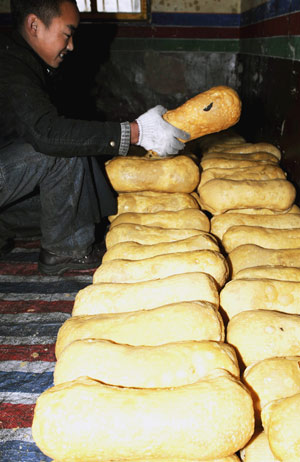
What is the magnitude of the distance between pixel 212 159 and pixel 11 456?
8.62 feet

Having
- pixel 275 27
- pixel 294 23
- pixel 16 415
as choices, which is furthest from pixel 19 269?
pixel 275 27

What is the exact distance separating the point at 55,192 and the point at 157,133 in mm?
907

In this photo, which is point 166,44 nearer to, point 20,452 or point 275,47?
point 275,47

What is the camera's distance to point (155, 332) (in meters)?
1.60

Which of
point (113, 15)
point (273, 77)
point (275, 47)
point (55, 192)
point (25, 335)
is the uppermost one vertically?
point (113, 15)

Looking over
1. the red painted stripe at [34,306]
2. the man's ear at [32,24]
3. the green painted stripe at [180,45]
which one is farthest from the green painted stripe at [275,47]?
the red painted stripe at [34,306]

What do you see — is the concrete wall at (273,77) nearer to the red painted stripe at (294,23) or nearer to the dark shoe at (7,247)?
the red painted stripe at (294,23)

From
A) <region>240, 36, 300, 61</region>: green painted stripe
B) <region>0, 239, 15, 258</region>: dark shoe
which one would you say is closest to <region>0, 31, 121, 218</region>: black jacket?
<region>0, 239, 15, 258</region>: dark shoe

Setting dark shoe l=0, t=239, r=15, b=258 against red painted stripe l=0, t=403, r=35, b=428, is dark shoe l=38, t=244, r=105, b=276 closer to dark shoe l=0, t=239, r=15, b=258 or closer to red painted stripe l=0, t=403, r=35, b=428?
dark shoe l=0, t=239, r=15, b=258

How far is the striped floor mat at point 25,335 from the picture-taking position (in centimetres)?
170

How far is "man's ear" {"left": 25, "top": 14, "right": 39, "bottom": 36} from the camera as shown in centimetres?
279

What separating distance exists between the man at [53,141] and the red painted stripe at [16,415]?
4.24 ft

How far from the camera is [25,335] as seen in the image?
2.35 m

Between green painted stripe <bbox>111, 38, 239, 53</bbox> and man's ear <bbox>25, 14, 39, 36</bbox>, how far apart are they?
3639 mm
